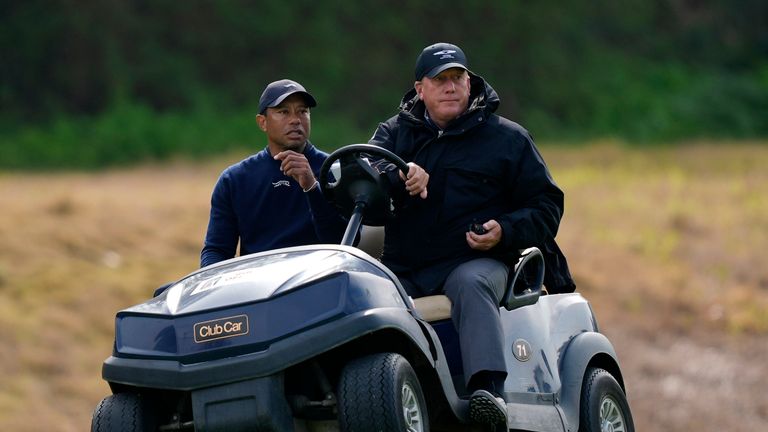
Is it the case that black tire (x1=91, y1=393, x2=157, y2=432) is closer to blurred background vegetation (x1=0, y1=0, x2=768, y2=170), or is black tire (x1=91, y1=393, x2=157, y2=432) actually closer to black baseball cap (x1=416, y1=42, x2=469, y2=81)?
black baseball cap (x1=416, y1=42, x2=469, y2=81)

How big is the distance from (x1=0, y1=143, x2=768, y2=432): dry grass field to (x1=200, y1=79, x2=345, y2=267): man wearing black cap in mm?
9428

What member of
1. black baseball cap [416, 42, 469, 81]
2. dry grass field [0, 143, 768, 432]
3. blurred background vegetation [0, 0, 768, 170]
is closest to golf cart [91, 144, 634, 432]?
black baseball cap [416, 42, 469, 81]

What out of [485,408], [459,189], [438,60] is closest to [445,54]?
[438,60]

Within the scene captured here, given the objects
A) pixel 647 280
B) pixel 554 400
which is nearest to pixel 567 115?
pixel 647 280

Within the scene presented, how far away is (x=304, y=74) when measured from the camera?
38469mm

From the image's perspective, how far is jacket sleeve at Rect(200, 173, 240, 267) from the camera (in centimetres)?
737

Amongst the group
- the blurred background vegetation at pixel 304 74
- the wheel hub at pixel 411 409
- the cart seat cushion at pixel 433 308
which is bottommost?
the wheel hub at pixel 411 409

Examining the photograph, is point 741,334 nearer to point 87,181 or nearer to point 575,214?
point 575,214

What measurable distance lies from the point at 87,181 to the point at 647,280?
31.1ft

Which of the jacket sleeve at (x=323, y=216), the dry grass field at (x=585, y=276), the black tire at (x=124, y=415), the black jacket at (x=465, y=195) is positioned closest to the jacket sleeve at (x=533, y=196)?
the black jacket at (x=465, y=195)

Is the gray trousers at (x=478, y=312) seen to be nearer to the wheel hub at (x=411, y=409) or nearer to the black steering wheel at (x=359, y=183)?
the black steering wheel at (x=359, y=183)

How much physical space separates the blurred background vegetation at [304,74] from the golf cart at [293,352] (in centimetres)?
2494

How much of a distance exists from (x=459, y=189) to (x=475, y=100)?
429 millimetres

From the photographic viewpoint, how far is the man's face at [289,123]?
7.31 meters
